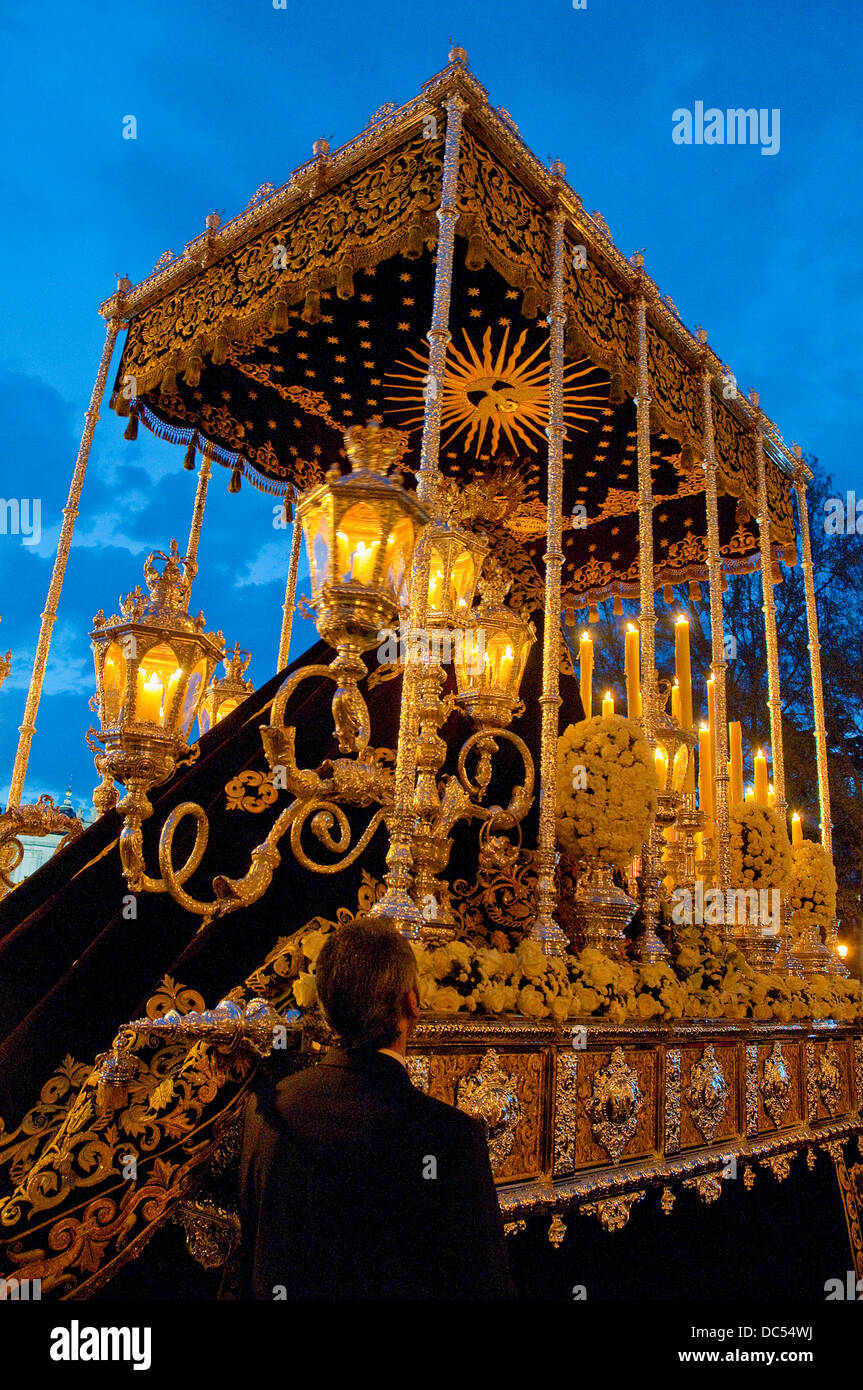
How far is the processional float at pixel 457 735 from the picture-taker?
9.45ft

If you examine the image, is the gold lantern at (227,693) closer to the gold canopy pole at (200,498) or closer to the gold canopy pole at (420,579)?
the gold canopy pole at (200,498)

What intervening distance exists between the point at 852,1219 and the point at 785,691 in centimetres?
1322

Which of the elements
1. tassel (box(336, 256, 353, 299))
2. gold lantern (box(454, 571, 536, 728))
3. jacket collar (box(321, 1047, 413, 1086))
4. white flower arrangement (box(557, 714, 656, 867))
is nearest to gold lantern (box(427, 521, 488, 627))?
gold lantern (box(454, 571, 536, 728))

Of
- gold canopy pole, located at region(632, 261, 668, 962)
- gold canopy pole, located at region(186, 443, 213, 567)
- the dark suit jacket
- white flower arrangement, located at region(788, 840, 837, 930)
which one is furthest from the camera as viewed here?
gold canopy pole, located at region(186, 443, 213, 567)

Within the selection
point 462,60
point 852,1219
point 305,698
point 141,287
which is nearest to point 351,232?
point 462,60

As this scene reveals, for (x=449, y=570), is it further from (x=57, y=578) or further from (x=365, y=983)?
(x=57, y=578)

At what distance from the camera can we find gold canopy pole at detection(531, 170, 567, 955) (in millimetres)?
4094

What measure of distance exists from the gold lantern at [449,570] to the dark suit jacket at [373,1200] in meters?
2.54

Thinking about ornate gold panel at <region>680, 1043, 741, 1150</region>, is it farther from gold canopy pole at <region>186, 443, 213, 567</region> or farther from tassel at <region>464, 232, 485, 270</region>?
gold canopy pole at <region>186, 443, 213, 567</region>

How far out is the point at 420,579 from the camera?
155 inches

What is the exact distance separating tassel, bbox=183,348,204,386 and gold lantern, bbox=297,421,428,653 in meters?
3.37

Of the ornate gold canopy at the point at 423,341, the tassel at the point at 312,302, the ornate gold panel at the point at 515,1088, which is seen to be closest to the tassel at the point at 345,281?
the ornate gold canopy at the point at 423,341

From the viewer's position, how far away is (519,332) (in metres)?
6.06

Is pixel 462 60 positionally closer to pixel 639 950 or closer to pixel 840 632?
pixel 639 950
